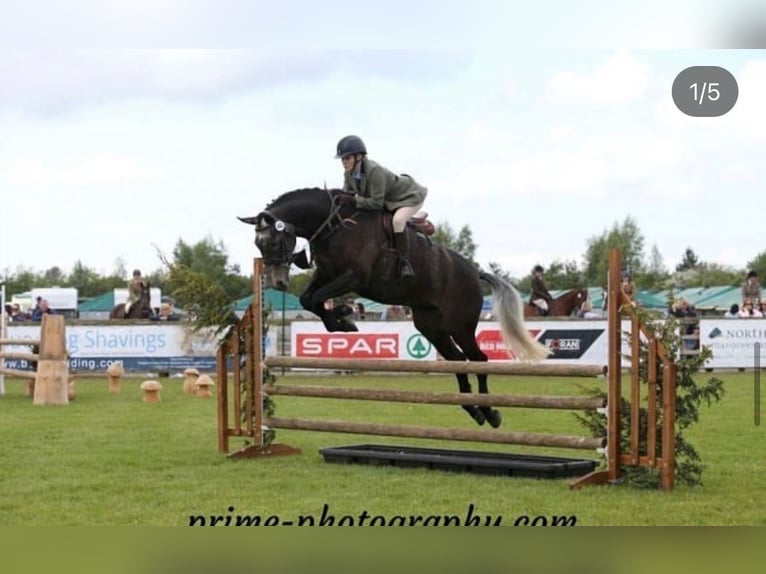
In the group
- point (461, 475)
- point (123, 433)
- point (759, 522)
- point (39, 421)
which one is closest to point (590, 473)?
point (461, 475)

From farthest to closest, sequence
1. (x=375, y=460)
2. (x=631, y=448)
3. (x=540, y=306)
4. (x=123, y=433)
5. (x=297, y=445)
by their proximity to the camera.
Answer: (x=540, y=306), (x=123, y=433), (x=297, y=445), (x=375, y=460), (x=631, y=448)

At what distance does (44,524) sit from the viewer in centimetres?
582

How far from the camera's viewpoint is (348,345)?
19.1 m

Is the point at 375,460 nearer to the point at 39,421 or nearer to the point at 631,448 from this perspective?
the point at 631,448

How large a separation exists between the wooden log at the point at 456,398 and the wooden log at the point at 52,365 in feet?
19.8

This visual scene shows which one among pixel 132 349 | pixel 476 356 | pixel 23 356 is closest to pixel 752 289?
pixel 132 349

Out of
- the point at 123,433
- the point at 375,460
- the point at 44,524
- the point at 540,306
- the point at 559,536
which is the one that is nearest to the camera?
the point at 559,536

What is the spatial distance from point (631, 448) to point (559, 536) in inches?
97.8

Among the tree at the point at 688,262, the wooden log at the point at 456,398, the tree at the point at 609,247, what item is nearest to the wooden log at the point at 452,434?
the wooden log at the point at 456,398

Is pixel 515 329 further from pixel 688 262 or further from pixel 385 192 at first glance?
pixel 688 262

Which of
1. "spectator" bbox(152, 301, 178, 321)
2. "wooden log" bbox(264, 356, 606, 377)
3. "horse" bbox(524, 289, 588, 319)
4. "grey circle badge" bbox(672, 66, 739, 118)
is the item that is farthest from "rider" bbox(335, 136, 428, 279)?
"spectator" bbox(152, 301, 178, 321)

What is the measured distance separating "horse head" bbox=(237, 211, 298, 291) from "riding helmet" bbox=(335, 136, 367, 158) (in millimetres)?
649

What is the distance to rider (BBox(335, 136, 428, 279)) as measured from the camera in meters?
7.45

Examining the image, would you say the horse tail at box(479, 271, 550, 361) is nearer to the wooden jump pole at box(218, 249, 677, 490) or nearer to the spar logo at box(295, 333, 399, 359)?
the wooden jump pole at box(218, 249, 677, 490)
